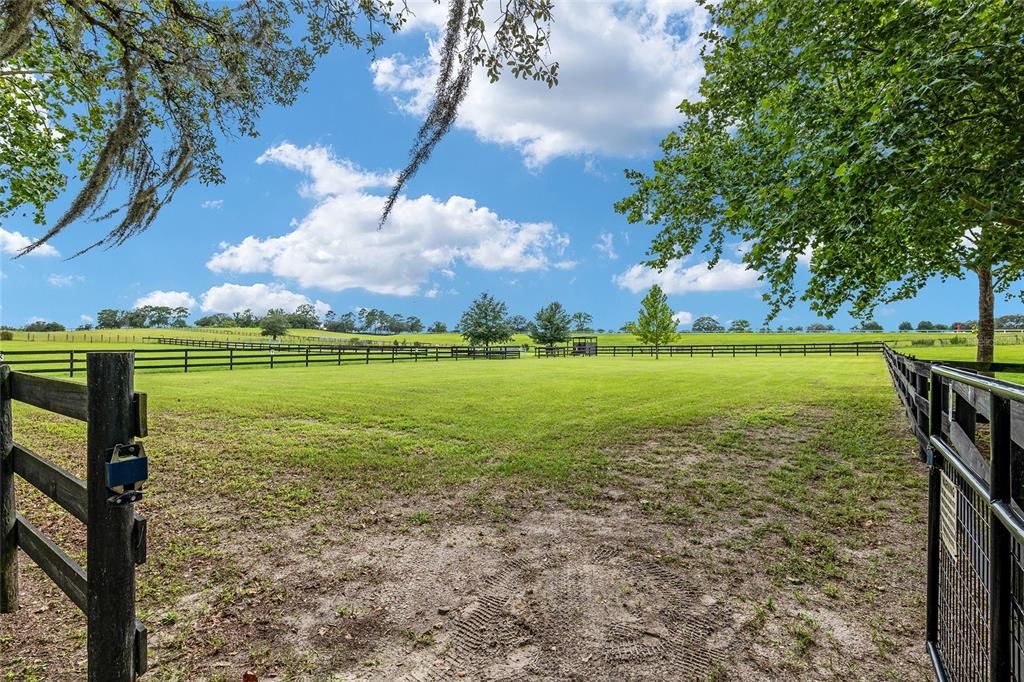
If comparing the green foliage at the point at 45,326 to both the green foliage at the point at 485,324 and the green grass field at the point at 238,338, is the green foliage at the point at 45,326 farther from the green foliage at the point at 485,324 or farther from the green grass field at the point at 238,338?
the green foliage at the point at 485,324

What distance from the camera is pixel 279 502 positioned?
4.93 metres

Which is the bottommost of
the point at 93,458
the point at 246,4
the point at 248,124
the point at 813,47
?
the point at 93,458

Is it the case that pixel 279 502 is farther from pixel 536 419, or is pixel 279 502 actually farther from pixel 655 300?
pixel 655 300

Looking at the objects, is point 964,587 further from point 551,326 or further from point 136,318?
point 136,318

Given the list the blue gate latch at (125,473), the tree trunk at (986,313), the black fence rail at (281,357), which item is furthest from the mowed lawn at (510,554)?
the black fence rail at (281,357)

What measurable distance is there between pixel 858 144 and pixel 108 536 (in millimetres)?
7743

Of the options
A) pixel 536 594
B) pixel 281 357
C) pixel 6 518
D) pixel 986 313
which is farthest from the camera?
pixel 281 357

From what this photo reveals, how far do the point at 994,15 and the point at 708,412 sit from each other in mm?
7584

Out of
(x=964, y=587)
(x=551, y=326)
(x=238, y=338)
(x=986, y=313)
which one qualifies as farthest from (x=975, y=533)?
(x=238, y=338)

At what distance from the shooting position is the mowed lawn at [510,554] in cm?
259

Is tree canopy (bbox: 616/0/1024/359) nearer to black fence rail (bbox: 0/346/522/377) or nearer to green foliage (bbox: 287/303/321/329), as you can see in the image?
black fence rail (bbox: 0/346/522/377)

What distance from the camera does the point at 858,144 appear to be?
566cm

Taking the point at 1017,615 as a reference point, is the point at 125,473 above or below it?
above

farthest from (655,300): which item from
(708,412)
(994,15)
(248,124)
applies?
(248,124)
